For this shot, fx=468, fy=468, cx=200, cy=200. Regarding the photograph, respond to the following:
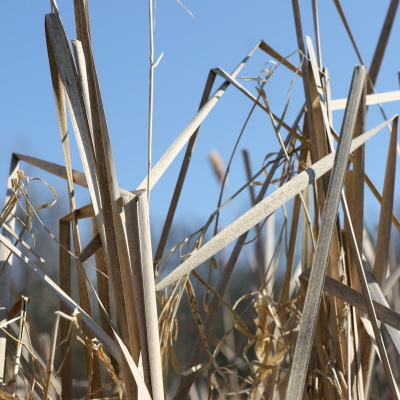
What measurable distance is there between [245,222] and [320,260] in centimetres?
7

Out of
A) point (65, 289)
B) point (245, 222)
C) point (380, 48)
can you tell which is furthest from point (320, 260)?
point (380, 48)

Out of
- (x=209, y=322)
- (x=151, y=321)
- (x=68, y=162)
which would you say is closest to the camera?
(x=151, y=321)

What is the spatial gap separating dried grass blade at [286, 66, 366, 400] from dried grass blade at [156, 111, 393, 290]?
5cm

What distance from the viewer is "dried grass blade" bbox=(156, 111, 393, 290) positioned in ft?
1.19

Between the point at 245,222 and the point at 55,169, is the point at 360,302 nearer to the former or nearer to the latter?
the point at 245,222

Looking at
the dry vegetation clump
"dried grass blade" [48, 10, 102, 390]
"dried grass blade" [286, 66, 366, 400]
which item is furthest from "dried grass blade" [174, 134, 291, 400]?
"dried grass blade" [286, 66, 366, 400]

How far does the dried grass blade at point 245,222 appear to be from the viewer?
36 centimetres

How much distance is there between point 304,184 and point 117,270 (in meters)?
0.17

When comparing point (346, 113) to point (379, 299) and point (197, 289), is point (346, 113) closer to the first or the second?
point (379, 299)

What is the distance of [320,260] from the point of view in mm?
335

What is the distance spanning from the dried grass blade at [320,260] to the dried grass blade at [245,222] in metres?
0.05

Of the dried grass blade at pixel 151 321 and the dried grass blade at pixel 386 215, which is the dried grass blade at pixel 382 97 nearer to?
the dried grass blade at pixel 386 215

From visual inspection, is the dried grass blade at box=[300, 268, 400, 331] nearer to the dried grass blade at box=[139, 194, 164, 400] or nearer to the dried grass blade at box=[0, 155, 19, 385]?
the dried grass blade at box=[139, 194, 164, 400]

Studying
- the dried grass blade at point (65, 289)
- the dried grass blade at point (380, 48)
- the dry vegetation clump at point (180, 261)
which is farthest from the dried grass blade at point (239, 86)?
the dried grass blade at point (65, 289)
